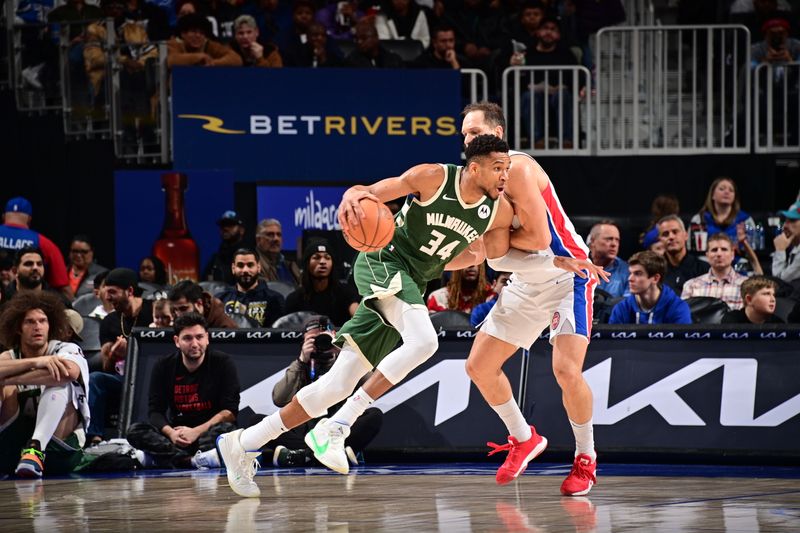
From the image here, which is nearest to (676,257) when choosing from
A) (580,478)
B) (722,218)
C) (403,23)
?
(722,218)

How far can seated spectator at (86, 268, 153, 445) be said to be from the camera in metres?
10.3

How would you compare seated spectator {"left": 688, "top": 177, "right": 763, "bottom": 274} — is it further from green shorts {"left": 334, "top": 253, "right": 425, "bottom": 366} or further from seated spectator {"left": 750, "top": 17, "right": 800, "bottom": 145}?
green shorts {"left": 334, "top": 253, "right": 425, "bottom": 366}

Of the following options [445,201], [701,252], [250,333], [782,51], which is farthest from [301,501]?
[782,51]

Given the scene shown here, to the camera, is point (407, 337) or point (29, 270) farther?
point (29, 270)

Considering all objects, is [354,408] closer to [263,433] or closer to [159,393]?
[263,433]

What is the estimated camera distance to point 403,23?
16141mm

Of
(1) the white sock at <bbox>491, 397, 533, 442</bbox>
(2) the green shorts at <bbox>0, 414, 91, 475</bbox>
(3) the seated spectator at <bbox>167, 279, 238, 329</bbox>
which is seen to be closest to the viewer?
(1) the white sock at <bbox>491, 397, 533, 442</bbox>

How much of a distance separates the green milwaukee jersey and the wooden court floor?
1.27 metres

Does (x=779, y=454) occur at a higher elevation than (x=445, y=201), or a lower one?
lower

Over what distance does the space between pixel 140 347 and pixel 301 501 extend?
11.7 feet

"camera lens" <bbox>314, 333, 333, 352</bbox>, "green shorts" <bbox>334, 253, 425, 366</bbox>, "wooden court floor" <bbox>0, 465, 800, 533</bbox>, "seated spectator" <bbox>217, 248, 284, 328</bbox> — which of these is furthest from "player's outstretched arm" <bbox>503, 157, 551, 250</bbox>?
"seated spectator" <bbox>217, 248, 284, 328</bbox>

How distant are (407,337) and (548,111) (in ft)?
24.9

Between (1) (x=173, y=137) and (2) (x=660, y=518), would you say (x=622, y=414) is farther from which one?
(1) (x=173, y=137)

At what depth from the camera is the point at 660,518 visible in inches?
237
